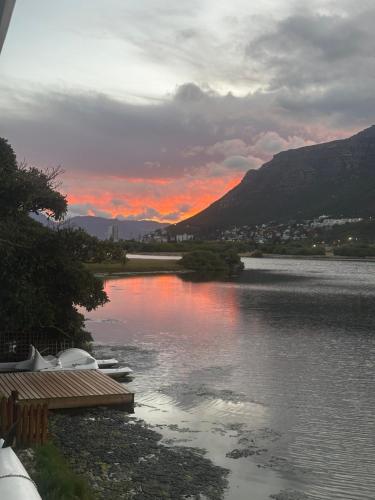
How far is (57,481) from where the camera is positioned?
11.2m

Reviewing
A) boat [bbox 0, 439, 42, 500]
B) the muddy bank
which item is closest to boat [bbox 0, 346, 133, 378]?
the muddy bank

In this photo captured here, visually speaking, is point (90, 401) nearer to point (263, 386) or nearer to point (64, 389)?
point (64, 389)

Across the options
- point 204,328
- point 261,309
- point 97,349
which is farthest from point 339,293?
point 97,349

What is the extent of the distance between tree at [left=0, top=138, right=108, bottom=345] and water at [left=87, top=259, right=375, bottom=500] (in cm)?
448

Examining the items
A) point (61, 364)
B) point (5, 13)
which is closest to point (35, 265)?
point (61, 364)

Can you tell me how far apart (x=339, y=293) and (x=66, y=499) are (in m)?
63.0

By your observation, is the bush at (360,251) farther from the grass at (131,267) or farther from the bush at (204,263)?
the grass at (131,267)

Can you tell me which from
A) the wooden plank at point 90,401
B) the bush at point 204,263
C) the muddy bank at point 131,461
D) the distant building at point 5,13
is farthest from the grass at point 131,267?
the distant building at point 5,13

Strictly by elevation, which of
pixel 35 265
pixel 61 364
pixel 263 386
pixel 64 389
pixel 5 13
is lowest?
pixel 263 386

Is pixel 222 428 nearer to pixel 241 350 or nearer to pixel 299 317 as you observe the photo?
pixel 241 350

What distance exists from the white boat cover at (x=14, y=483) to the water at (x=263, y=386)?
18.9 ft

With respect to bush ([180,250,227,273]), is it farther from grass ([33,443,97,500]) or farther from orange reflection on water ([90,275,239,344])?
grass ([33,443,97,500])

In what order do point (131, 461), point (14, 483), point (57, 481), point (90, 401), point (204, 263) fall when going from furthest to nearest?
point (204, 263) → point (90, 401) → point (131, 461) → point (57, 481) → point (14, 483)

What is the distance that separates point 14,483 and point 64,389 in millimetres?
11003
